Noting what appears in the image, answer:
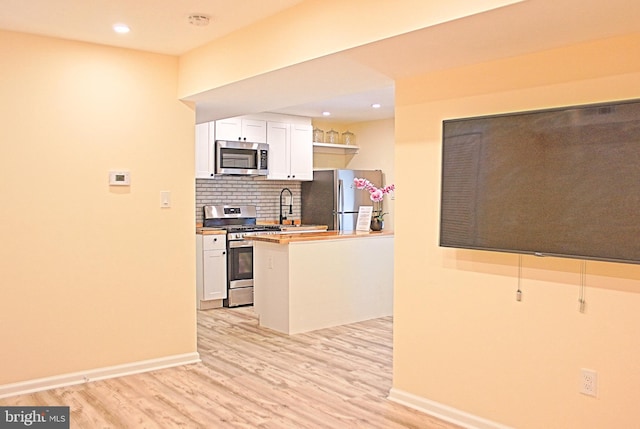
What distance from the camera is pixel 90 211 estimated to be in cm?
402

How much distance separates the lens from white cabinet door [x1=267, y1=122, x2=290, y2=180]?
7403 millimetres

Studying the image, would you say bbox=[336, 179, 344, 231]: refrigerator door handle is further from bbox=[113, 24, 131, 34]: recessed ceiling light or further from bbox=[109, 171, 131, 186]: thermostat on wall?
bbox=[113, 24, 131, 34]: recessed ceiling light

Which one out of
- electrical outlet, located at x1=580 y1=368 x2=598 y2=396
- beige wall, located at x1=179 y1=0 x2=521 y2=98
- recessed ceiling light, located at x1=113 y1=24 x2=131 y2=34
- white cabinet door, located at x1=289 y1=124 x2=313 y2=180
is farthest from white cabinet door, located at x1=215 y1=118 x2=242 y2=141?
electrical outlet, located at x1=580 y1=368 x2=598 y2=396

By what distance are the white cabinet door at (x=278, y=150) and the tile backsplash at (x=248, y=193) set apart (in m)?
0.32

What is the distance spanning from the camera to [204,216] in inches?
276

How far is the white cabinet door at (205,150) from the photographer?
6.62m

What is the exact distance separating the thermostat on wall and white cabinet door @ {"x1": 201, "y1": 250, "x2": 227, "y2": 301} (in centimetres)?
238

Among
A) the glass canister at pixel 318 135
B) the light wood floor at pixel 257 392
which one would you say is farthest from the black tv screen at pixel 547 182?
the glass canister at pixel 318 135

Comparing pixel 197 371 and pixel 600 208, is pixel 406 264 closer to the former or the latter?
pixel 600 208

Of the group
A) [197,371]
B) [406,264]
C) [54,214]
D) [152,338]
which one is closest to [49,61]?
[54,214]

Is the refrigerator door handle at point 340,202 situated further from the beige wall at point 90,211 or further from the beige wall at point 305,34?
the beige wall at point 305,34

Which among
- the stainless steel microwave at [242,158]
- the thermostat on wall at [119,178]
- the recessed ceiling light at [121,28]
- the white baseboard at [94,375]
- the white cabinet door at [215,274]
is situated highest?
the recessed ceiling light at [121,28]

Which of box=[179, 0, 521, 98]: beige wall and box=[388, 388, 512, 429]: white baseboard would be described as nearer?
box=[179, 0, 521, 98]: beige wall

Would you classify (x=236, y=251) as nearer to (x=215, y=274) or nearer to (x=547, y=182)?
(x=215, y=274)
